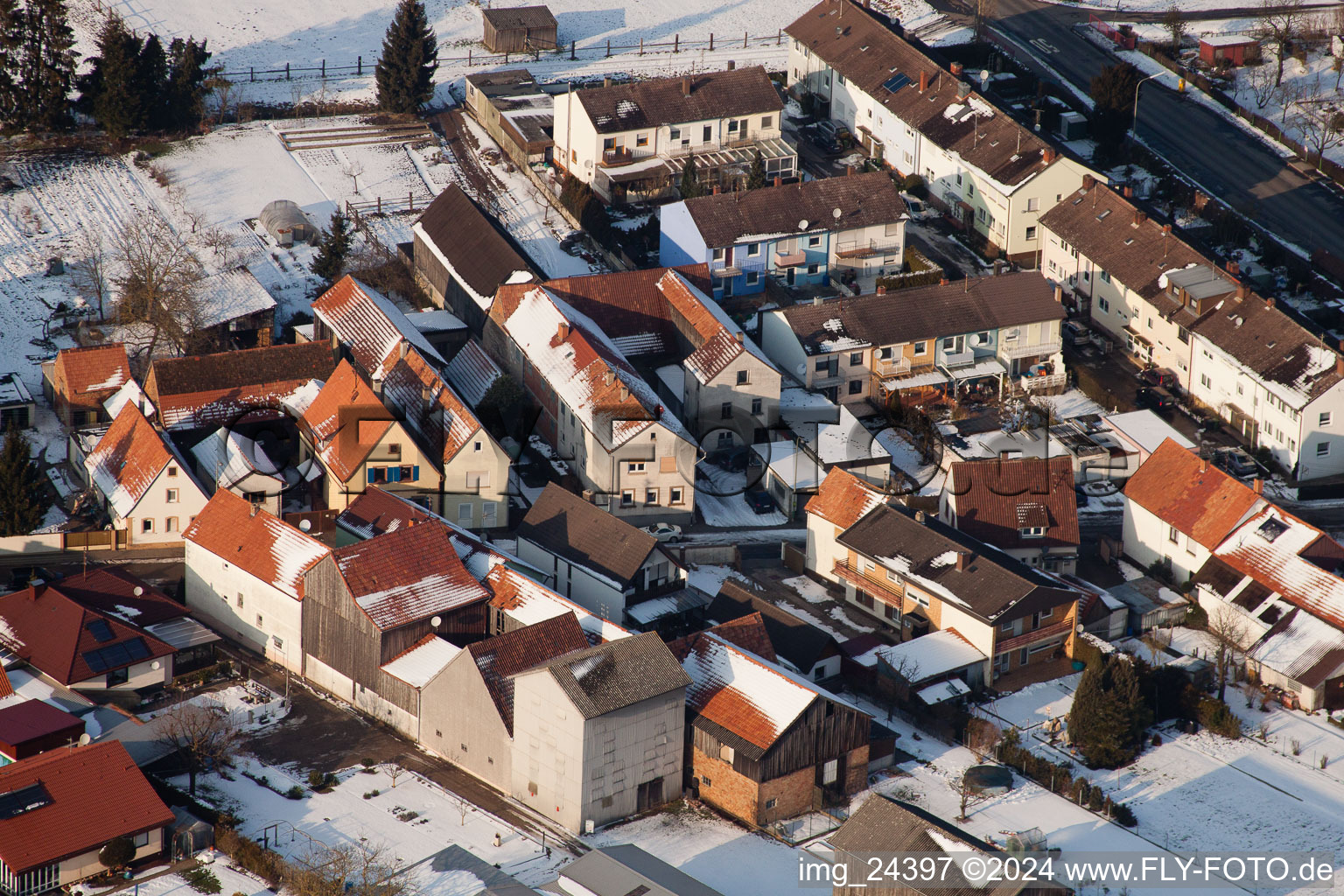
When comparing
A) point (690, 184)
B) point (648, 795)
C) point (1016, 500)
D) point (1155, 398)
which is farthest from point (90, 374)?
point (1155, 398)

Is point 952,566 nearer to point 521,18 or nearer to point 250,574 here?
point 250,574

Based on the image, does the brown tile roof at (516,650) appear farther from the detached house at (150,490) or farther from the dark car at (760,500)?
the detached house at (150,490)

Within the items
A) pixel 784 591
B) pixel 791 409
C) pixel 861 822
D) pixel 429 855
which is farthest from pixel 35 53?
pixel 861 822

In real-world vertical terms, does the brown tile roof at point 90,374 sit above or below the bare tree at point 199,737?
above

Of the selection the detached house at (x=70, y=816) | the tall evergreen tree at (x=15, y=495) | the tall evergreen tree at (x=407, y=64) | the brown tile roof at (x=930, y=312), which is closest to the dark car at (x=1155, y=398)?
the brown tile roof at (x=930, y=312)

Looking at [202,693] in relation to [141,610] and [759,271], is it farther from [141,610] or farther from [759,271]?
[759,271]

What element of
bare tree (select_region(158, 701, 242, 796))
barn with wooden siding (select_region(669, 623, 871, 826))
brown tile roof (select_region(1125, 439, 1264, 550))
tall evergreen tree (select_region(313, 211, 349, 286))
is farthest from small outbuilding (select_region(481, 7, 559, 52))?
barn with wooden siding (select_region(669, 623, 871, 826))

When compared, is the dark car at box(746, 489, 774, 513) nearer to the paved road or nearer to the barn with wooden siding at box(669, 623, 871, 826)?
the barn with wooden siding at box(669, 623, 871, 826)
